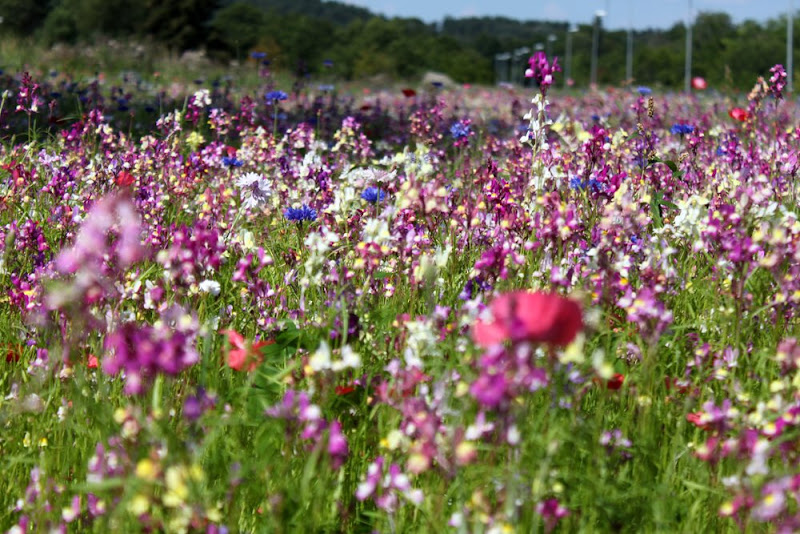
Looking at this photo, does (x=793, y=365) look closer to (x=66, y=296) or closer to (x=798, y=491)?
(x=798, y=491)

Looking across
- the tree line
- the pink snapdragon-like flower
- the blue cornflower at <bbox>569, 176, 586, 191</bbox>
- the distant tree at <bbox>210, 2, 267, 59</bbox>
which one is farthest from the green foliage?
the pink snapdragon-like flower

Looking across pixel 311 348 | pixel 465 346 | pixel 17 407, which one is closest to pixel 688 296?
pixel 465 346

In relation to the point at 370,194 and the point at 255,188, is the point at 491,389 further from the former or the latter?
the point at 255,188

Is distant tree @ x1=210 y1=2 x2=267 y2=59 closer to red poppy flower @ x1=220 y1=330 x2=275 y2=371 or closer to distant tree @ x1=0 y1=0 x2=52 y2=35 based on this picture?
distant tree @ x1=0 y1=0 x2=52 y2=35

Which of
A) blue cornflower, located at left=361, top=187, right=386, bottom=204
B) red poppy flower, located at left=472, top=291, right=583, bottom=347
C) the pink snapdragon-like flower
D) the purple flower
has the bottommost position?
the purple flower

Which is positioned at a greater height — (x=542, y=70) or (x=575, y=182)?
(x=542, y=70)

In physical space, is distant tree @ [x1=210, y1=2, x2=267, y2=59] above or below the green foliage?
above

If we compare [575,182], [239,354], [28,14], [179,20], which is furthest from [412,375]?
[28,14]

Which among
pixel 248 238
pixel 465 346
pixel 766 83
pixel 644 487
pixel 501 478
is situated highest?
pixel 766 83

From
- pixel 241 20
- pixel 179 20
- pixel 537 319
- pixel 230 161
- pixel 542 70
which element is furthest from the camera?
pixel 241 20

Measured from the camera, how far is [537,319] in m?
1.42

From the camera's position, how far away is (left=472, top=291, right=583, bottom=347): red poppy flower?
55.9 inches

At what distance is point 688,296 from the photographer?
350 cm

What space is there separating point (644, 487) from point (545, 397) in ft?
1.38
